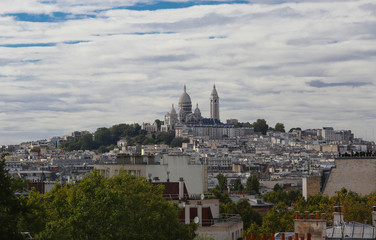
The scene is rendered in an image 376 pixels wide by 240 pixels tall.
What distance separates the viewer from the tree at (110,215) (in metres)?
29.4

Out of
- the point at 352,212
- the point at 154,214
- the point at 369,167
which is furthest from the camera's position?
the point at 369,167

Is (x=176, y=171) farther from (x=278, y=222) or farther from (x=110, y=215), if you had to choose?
(x=110, y=215)

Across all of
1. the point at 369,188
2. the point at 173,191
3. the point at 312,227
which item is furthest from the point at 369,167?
the point at 312,227

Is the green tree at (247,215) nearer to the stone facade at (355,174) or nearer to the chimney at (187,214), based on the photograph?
the stone facade at (355,174)

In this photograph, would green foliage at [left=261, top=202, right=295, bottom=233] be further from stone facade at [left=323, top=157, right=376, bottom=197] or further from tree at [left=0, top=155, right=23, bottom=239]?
tree at [left=0, top=155, right=23, bottom=239]

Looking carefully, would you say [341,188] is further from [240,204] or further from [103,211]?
[103,211]

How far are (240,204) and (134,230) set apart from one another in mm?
33178

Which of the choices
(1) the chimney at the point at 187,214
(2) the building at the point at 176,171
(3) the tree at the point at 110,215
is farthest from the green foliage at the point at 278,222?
(2) the building at the point at 176,171

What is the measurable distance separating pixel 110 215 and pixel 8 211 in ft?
30.5

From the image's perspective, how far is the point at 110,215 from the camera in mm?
30156

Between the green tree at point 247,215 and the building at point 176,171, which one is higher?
the building at point 176,171

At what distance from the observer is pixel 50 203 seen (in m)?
37.8

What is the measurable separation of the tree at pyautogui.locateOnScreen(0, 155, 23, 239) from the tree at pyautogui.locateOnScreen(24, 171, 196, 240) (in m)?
3.50

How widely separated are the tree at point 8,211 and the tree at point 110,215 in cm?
350
